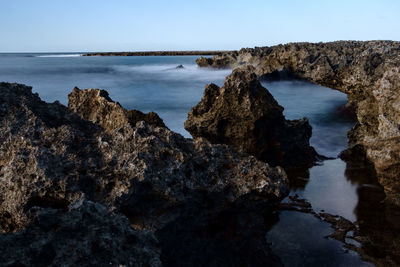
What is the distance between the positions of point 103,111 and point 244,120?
3519 millimetres

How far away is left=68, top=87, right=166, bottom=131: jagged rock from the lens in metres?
4.68

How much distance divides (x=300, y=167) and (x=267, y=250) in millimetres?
4796

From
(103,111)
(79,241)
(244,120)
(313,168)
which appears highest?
(103,111)

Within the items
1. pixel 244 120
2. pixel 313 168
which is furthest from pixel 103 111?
pixel 313 168

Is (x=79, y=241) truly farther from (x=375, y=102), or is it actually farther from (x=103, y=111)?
(x=375, y=102)

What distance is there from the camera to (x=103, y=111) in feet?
16.7

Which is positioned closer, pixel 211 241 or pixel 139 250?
pixel 139 250

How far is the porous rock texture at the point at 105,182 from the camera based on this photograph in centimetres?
217

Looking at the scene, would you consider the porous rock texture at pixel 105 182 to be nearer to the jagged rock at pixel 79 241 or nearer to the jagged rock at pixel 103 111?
the jagged rock at pixel 79 241

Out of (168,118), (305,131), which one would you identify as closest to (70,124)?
(305,131)

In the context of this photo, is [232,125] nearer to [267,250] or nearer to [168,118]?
[267,250]

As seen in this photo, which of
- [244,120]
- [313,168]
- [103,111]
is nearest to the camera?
[103,111]

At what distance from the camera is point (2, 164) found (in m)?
3.13

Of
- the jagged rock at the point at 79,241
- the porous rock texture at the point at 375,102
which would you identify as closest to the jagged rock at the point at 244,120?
the porous rock texture at the point at 375,102
